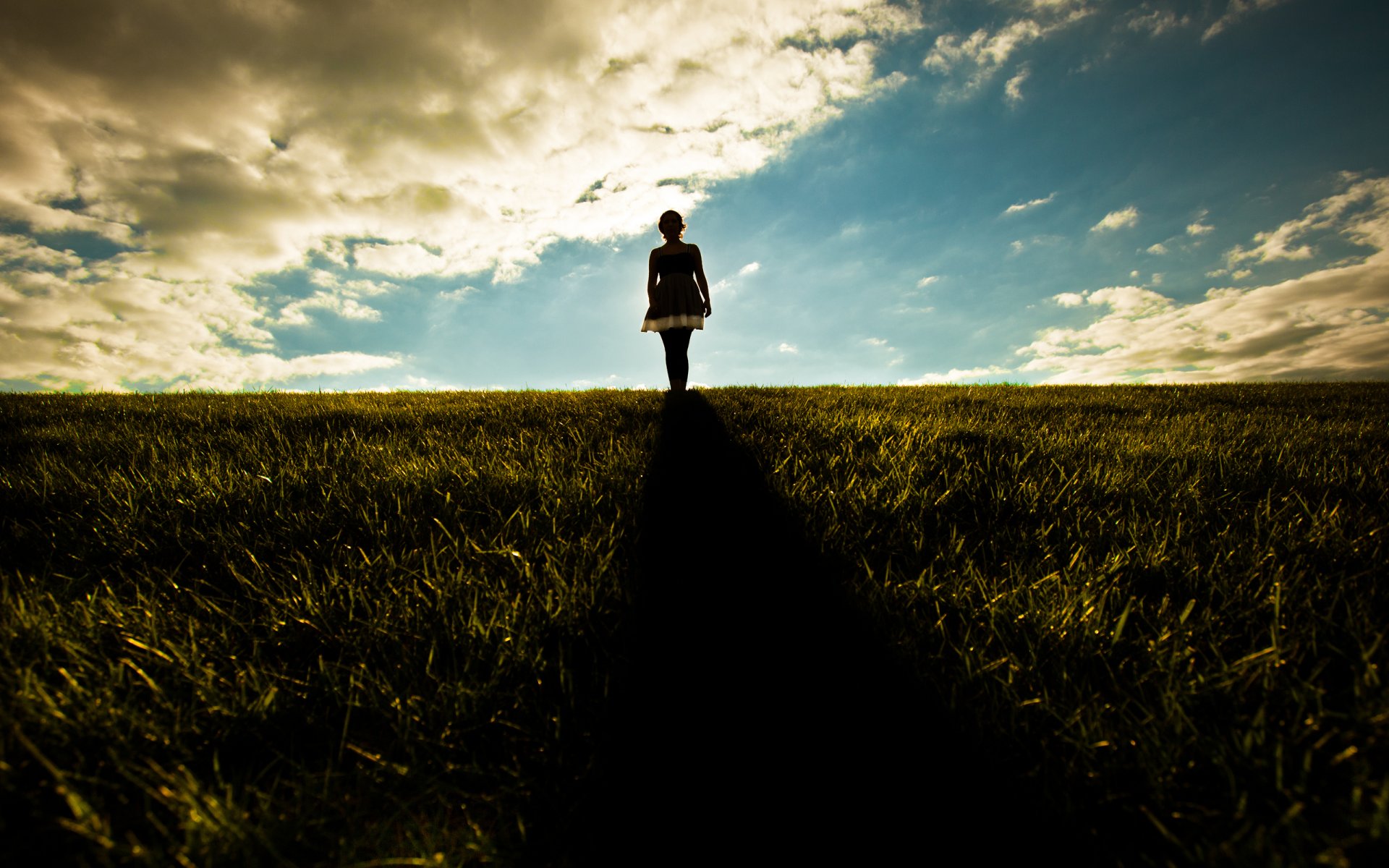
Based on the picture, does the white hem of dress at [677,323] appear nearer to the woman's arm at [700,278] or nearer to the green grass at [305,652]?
the woman's arm at [700,278]

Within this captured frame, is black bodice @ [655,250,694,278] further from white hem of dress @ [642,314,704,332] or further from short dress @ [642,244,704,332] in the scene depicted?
white hem of dress @ [642,314,704,332]

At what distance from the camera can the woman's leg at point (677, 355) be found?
725cm

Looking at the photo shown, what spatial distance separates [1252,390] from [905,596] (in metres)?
9.99

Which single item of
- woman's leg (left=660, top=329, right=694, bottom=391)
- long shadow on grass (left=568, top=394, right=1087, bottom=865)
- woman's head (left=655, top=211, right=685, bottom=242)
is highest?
woman's head (left=655, top=211, right=685, bottom=242)

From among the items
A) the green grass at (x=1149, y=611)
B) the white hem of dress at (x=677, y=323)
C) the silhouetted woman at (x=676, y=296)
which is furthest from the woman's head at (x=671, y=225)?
the green grass at (x=1149, y=611)

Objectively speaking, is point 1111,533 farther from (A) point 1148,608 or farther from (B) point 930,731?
(B) point 930,731

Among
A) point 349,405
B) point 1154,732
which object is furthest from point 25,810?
point 349,405

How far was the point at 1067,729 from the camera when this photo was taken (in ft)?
4.16

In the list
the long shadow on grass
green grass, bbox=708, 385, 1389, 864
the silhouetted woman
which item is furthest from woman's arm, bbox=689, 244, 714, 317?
the long shadow on grass

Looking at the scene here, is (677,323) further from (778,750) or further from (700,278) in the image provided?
(778,750)

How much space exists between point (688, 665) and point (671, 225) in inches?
274

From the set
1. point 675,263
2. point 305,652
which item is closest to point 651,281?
point 675,263

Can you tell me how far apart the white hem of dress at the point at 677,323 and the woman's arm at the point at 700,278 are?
310 millimetres

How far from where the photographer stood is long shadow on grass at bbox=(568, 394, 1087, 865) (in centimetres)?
102
